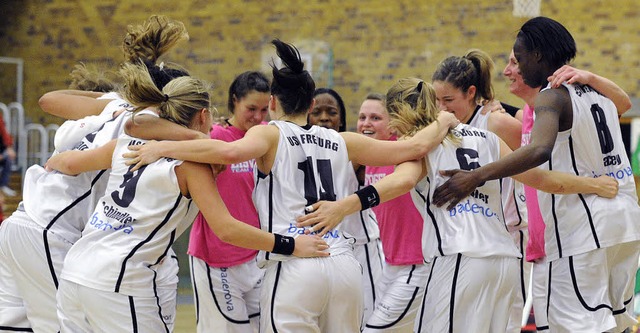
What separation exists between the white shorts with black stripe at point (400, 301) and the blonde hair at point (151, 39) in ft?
6.20

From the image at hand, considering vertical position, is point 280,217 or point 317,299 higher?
point 280,217

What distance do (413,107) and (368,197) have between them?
57cm

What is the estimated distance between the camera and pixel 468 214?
4289mm

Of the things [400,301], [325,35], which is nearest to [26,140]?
[325,35]

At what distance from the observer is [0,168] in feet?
42.8

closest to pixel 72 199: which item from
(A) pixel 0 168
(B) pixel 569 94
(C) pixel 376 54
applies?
(B) pixel 569 94

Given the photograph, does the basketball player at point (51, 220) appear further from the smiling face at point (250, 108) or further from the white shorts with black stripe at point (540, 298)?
the white shorts with black stripe at point (540, 298)

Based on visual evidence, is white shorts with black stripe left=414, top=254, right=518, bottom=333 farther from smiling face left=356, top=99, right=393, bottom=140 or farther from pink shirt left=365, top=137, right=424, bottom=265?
smiling face left=356, top=99, right=393, bottom=140

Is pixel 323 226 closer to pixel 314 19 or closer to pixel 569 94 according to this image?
pixel 569 94

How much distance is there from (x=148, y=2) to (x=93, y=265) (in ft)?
41.2

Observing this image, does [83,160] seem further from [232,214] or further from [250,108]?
[250,108]

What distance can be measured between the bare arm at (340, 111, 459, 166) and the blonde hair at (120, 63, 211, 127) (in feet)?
2.39

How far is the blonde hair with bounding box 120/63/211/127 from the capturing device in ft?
13.5

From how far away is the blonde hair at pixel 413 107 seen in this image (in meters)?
4.48
